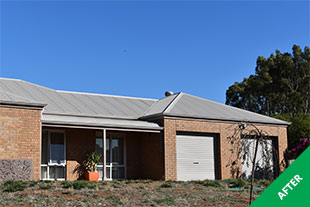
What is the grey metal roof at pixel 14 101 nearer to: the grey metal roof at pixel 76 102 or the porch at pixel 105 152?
the grey metal roof at pixel 76 102

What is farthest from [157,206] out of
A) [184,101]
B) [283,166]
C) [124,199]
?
[283,166]

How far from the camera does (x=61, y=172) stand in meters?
19.5

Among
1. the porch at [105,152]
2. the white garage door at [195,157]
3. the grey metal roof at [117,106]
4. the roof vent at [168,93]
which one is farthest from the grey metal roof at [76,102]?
the white garage door at [195,157]

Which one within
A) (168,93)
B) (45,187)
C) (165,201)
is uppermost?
(168,93)

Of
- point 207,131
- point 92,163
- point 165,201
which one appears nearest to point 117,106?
point 92,163

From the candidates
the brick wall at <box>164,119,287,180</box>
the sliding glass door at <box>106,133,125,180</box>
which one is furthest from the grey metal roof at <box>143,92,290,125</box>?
the sliding glass door at <box>106,133,125,180</box>

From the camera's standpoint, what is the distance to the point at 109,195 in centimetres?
1265

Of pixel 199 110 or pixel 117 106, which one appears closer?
pixel 199 110

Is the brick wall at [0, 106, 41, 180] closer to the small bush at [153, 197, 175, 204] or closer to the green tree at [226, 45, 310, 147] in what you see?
the small bush at [153, 197, 175, 204]

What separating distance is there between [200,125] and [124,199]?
9.99m

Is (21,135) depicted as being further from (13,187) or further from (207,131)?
(207,131)

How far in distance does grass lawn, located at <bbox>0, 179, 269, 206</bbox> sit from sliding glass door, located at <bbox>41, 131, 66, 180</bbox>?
4.48 m

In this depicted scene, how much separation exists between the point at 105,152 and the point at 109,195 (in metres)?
6.52

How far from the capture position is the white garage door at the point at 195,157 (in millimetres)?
20781
